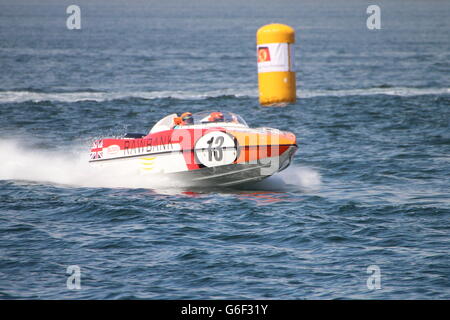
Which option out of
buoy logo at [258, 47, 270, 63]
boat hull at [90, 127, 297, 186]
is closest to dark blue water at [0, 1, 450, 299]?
boat hull at [90, 127, 297, 186]

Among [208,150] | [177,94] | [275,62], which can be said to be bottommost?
[208,150]

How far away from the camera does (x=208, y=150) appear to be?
56.8ft

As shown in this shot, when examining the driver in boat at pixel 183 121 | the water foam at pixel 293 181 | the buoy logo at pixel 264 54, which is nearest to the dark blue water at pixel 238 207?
the water foam at pixel 293 181

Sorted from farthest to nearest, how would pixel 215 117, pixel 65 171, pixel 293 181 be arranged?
pixel 65 171
pixel 293 181
pixel 215 117

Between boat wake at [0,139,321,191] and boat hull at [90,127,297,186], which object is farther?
boat wake at [0,139,321,191]

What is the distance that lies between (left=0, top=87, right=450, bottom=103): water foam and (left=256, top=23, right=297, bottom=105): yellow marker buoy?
5011 mm

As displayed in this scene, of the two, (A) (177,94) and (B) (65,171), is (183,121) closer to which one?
(B) (65,171)

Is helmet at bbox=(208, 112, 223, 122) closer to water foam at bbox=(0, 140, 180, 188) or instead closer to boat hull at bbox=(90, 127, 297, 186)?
boat hull at bbox=(90, 127, 297, 186)

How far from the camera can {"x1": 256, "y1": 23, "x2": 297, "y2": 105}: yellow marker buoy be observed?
29344 millimetres

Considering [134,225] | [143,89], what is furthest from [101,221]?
[143,89]

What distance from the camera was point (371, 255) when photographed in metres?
12.7

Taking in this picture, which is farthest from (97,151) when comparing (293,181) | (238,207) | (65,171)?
(293,181)

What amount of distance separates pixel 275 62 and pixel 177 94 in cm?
834
